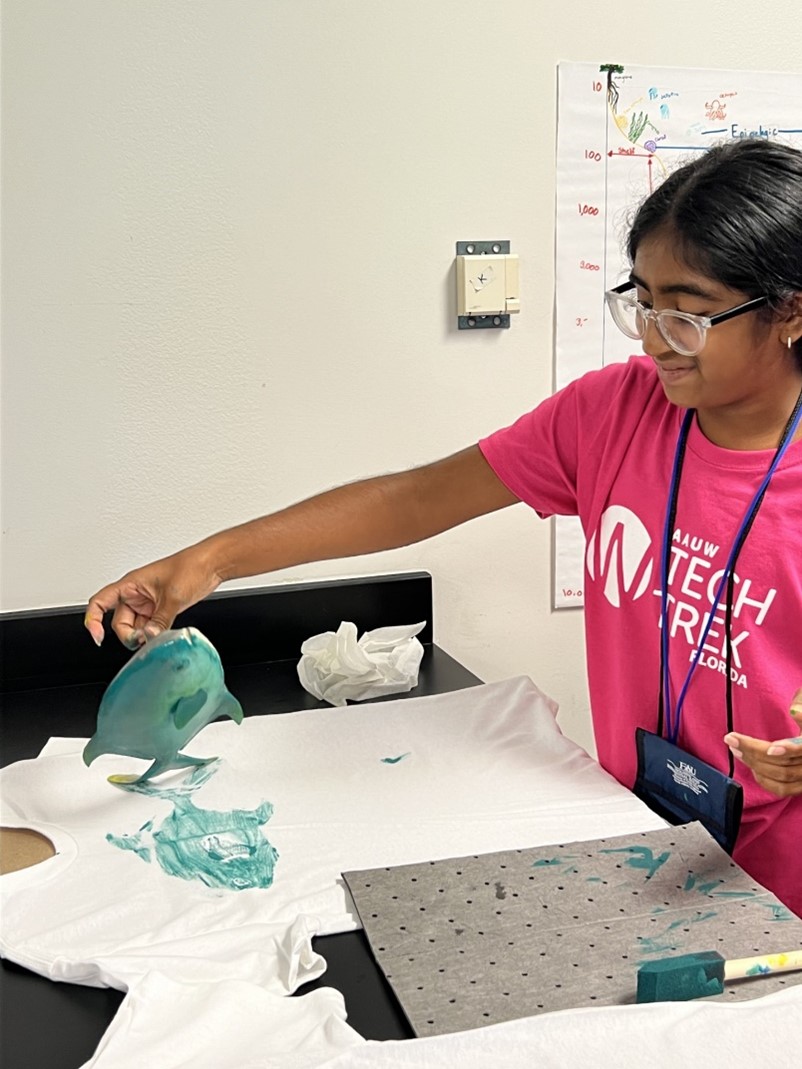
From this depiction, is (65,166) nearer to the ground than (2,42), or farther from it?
nearer to the ground

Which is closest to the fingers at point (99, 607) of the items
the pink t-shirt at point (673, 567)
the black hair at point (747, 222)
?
the pink t-shirt at point (673, 567)

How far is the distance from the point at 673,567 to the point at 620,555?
0.08m

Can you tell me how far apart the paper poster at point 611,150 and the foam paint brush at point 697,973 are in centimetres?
113

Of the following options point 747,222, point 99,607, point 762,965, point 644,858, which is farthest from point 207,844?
point 747,222

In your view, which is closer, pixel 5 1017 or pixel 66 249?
pixel 5 1017

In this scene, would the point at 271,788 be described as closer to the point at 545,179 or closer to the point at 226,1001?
the point at 226,1001

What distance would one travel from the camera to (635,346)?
80.2 inches

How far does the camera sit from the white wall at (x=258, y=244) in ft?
5.56

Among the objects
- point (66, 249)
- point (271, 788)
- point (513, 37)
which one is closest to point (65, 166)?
point (66, 249)

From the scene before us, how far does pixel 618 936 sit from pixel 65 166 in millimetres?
1264

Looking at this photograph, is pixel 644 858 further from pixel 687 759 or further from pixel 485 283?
pixel 485 283

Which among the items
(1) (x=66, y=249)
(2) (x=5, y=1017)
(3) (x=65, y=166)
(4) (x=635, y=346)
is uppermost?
(3) (x=65, y=166)

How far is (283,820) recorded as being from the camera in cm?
127

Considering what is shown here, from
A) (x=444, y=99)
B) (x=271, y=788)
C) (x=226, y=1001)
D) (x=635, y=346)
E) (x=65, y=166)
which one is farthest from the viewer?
(x=635, y=346)
